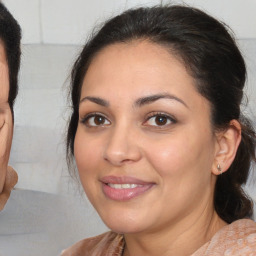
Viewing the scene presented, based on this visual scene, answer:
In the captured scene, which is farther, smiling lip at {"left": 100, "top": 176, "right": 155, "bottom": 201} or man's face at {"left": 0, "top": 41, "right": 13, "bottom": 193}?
man's face at {"left": 0, "top": 41, "right": 13, "bottom": 193}

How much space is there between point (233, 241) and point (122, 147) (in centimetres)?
25

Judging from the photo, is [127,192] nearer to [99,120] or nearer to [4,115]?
[99,120]

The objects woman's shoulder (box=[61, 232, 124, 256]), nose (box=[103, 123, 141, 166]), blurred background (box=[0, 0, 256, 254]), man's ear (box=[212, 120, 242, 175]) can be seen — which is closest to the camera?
nose (box=[103, 123, 141, 166])

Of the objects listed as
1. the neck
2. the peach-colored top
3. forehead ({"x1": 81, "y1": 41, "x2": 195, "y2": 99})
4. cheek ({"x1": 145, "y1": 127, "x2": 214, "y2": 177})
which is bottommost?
the neck

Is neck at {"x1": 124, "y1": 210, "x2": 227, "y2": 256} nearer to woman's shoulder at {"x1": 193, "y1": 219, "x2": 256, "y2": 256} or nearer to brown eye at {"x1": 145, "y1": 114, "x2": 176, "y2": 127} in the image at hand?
woman's shoulder at {"x1": 193, "y1": 219, "x2": 256, "y2": 256}

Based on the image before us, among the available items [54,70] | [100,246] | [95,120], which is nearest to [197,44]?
[95,120]

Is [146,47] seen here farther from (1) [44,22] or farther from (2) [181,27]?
(1) [44,22]

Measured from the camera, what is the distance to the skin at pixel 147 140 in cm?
118

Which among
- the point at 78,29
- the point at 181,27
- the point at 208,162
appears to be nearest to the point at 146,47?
the point at 181,27

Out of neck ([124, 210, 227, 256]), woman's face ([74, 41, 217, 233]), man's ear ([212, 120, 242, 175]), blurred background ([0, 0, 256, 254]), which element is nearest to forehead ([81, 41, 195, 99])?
woman's face ([74, 41, 217, 233])

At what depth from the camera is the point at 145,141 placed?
3.89 ft

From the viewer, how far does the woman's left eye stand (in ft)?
3.95

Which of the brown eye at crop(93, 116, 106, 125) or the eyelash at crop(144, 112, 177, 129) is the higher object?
the eyelash at crop(144, 112, 177, 129)

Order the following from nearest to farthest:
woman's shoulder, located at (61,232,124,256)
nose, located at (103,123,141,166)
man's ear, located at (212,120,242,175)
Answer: nose, located at (103,123,141,166) → man's ear, located at (212,120,242,175) → woman's shoulder, located at (61,232,124,256)
